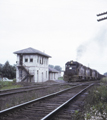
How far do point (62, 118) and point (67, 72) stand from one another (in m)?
22.0

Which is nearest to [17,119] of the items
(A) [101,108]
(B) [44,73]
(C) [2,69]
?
(A) [101,108]

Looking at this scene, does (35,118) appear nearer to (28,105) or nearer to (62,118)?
(62,118)

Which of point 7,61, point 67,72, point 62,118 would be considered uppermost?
point 7,61

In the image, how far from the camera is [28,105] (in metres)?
7.21

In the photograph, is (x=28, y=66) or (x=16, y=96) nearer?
(x=16, y=96)

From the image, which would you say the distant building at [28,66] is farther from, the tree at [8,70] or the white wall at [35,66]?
the tree at [8,70]

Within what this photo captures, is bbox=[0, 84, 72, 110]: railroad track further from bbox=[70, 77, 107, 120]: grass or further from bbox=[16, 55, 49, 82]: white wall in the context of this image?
bbox=[16, 55, 49, 82]: white wall

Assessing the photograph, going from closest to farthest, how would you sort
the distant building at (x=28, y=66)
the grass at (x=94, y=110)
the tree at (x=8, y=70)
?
the grass at (x=94, y=110) < the distant building at (x=28, y=66) < the tree at (x=8, y=70)

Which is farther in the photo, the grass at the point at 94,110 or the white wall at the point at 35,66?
the white wall at the point at 35,66

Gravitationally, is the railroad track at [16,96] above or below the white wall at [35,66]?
below

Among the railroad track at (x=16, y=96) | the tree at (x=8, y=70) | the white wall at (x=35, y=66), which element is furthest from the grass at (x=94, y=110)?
the tree at (x=8, y=70)

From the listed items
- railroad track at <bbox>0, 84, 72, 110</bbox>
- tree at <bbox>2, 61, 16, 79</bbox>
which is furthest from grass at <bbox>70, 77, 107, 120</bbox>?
tree at <bbox>2, 61, 16, 79</bbox>

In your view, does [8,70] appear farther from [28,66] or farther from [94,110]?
[94,110]

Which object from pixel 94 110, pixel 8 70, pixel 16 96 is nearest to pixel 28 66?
pixel 8 70
